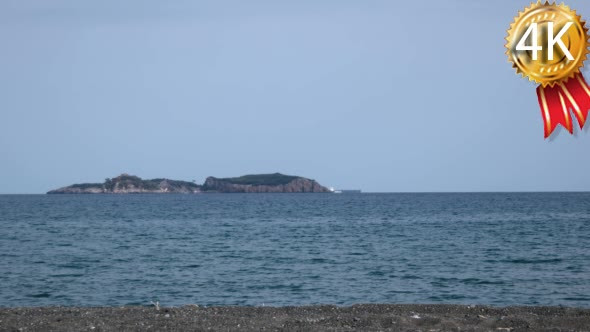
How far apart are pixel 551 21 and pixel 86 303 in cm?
1651

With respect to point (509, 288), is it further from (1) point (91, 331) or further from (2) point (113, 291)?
(1) point (91, 331)

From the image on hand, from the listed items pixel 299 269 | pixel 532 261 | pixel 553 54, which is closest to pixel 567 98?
pixel 553 54

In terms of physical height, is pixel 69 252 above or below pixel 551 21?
below

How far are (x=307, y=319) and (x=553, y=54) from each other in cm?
796

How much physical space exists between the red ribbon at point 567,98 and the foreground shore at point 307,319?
431 centimetres

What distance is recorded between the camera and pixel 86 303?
81.9 feet

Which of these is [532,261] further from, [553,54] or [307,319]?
[307,319]

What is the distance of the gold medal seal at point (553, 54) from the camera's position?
1667 centimetres

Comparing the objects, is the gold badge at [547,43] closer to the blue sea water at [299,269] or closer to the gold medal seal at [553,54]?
the gold medal seal at [553,54]

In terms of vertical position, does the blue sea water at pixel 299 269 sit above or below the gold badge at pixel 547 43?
below

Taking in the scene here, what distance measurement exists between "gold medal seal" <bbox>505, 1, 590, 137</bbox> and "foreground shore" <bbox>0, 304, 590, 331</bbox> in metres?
4.38

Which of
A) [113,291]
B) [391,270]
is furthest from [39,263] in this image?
[391,270]

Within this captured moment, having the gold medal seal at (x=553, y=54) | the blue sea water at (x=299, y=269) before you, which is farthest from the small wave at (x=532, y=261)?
the gold medal seal at (x=553, y=54)

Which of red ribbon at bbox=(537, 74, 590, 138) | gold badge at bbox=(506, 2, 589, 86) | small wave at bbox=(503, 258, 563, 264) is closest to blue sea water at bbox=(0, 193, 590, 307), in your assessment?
small wave at bbox=(503, 258, 563, 264)
